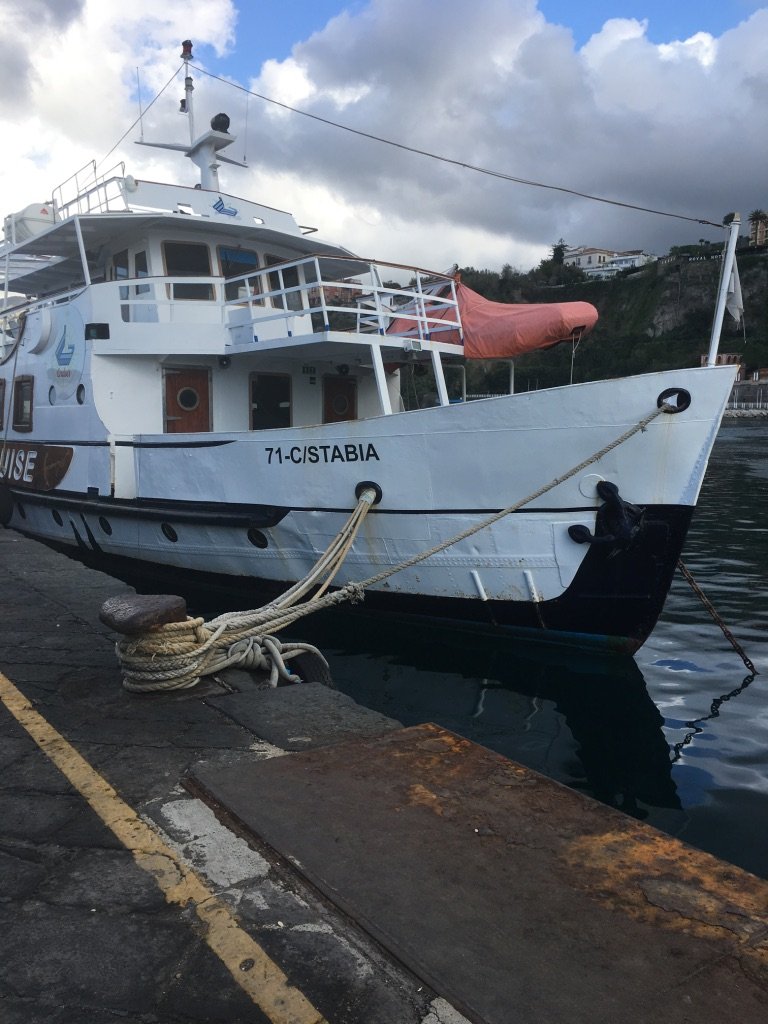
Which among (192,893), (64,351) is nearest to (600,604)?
(192,893)

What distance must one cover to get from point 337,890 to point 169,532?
7.69 m

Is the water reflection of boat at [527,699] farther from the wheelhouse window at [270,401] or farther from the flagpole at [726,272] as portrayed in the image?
the flagpole at [726,272]

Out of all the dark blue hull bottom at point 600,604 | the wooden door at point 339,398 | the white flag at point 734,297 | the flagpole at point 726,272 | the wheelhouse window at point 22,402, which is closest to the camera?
the flagpole at point 726,272

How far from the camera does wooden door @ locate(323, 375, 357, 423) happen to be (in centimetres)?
1125

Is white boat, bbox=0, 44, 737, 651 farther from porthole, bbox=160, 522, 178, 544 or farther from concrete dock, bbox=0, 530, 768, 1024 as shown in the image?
concrete dock, bbox=0, 530, 768, 1024

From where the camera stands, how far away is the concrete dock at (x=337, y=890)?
2.07m

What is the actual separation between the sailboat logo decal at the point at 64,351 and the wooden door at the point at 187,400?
1.39m

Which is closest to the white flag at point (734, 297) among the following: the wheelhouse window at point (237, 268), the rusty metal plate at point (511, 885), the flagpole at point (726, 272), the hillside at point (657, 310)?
the flagpole at point (726, 272)

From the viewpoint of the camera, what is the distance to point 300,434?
8305 millimetres

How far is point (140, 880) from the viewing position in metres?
2.57

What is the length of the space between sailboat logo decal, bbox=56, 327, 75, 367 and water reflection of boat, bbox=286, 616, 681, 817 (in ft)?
15.8

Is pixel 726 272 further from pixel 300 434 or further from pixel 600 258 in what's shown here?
pixel 600 258

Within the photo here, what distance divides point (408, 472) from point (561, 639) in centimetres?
225

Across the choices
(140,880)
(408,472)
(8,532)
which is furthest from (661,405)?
(8,532)
